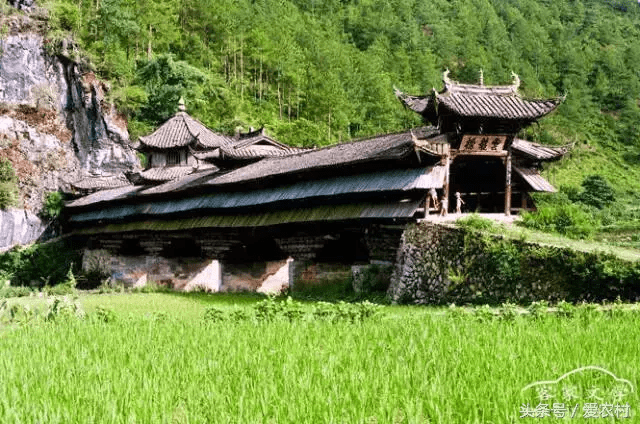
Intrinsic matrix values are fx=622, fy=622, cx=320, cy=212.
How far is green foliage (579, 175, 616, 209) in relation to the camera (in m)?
34.3

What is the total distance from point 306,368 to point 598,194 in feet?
113

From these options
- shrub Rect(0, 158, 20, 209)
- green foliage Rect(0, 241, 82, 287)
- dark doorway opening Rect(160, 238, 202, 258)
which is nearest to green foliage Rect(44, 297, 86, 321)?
dark doorway opening Rect(160, 238, 202, 258)

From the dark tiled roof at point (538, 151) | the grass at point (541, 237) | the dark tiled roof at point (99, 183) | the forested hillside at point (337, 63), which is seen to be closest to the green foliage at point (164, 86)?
the forested hillside at point (337, 63)

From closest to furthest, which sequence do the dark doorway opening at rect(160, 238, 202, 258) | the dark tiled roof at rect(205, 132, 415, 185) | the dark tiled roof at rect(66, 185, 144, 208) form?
the dark tiled roof at rect(205, 132, 415, 185)
the dark doorway opening at rect(160, 238, 202, 258)
the dark tiled roof at rect(66, 185, 144, 208)

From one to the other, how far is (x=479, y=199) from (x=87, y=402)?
16.9m

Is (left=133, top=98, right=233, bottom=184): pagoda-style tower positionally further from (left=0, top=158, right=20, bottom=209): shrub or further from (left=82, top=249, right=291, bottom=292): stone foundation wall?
(left=0, top=158, right=20, bottom=209): shrub

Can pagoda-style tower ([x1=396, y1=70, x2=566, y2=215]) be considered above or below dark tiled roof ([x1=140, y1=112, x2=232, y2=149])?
below

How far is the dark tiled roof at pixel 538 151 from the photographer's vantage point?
665 inches

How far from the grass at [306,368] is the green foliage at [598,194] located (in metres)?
29.4

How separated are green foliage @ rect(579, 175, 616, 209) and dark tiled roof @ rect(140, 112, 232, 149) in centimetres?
2034

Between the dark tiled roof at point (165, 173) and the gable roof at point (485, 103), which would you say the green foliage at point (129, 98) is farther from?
the gable roof at point (485, 103)

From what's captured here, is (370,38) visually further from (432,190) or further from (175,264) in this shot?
(432,190)

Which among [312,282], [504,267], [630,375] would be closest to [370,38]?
[312,282]

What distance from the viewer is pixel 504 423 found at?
2.84m
